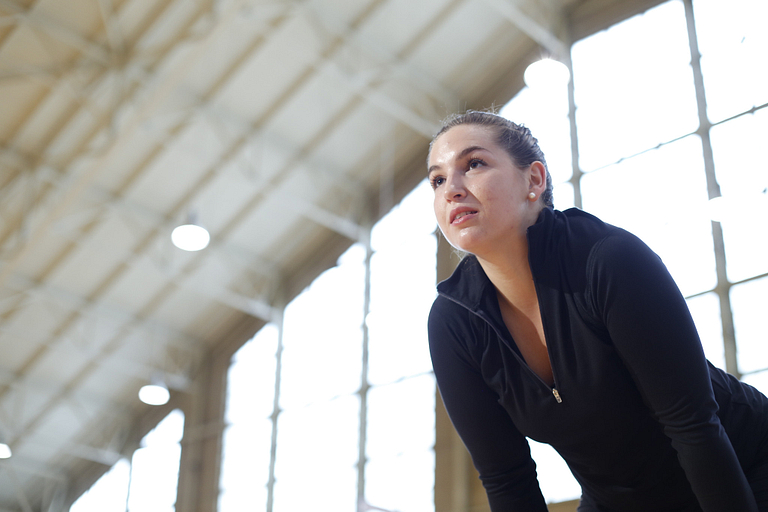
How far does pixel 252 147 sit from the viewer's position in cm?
1337

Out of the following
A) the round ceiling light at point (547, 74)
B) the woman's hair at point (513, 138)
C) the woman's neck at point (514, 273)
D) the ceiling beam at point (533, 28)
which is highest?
the ceiling beam at point (533, 28)

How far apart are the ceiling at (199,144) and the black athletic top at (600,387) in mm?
8713

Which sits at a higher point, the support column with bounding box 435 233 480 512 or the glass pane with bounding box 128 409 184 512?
the glass pane with bounding box 128 409 184 512

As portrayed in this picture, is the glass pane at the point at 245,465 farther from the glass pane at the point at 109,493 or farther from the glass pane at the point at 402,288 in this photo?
the glass pane at the point at 109,493

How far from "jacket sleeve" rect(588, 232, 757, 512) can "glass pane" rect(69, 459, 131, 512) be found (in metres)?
18.9

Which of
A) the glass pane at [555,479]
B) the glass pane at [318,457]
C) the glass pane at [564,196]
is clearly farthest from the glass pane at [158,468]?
the glass pane at [564,196]

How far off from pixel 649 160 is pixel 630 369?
991cm

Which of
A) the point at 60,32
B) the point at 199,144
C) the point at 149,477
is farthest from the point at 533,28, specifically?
the point at 149,477

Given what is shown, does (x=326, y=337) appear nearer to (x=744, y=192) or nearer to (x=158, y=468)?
(x=158, y=468)

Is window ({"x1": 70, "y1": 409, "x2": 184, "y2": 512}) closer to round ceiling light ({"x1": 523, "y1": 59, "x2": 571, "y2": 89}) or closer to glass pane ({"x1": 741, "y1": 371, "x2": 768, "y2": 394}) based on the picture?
round ceiling light ({"x1": 523, "y1": 59, "x2": 571, "y2": 89})

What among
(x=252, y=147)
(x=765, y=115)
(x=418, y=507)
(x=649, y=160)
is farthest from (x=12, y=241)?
(x=765, y=115)

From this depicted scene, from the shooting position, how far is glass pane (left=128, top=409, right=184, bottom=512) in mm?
17438

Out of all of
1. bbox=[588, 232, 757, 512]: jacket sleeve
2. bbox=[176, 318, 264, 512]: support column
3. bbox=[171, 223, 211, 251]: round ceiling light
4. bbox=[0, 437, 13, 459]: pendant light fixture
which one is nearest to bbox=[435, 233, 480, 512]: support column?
bbox=[171, 223, 211, 251]: round ceiling light

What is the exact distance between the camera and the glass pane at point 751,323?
8914mm
